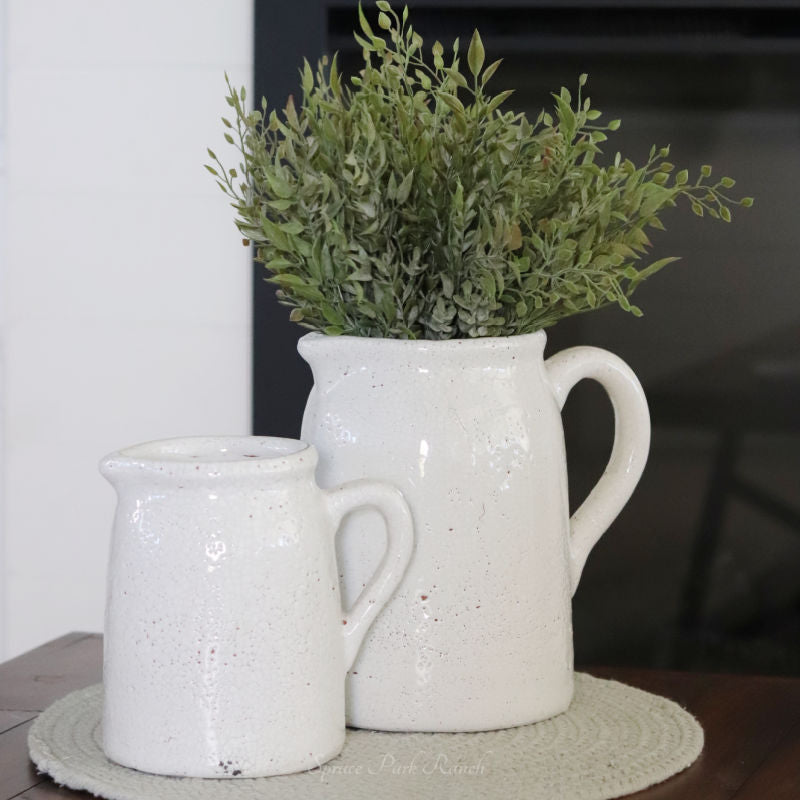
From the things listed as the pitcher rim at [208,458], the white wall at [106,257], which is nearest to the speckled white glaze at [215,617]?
the pitcher rim at [208,458]

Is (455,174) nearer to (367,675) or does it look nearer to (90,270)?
(367,675)

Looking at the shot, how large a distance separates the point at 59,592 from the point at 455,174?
1041mm

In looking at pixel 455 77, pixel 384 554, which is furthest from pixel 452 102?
pixel 384 554

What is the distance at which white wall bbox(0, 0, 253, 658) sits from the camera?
141cm

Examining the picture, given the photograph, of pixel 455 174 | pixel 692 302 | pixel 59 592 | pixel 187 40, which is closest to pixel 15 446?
pixel 59 592

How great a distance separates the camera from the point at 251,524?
61 cm

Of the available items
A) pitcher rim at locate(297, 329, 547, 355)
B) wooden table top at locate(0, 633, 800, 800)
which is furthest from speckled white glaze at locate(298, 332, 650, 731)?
wooden table top at locate(0, 633, 800, 800)

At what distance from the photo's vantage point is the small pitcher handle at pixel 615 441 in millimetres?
743

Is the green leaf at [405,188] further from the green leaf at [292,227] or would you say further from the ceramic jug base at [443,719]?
the ceramic jug base at [443,719]

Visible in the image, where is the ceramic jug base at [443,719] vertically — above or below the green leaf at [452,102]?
below

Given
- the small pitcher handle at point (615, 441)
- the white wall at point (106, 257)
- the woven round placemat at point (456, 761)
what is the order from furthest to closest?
the white wall at point (106, 257) < the small pitcher handle at point (615, 441) < the woven round placemat at point (456, 761)

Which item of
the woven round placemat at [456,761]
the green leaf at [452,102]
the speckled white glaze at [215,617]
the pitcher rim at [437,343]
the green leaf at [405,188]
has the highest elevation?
the green leaf at [452,102]

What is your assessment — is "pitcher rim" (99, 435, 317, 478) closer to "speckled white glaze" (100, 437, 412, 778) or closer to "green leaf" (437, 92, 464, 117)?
"speckled white glaze" (100, 437, 412, 778)

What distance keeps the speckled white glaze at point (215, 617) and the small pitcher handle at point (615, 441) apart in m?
0.20
